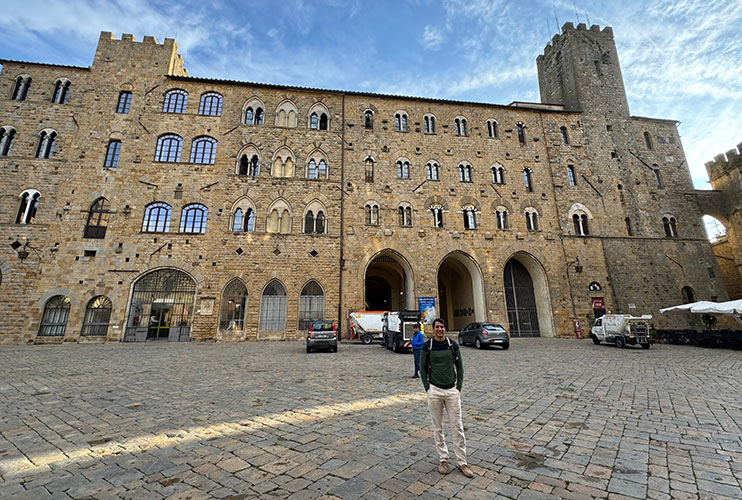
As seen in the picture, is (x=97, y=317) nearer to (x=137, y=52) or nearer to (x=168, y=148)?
(x=168, y=148)

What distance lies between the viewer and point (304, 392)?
22.6ft

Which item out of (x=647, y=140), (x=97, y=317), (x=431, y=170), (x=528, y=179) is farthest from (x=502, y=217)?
(x=97, y=317)

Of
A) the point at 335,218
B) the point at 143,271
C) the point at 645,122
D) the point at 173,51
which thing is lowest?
the point at 143,271

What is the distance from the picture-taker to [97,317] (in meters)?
17.8

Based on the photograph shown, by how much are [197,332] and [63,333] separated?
22.7 feet

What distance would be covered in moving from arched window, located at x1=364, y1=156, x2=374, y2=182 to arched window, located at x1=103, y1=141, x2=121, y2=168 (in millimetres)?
16139

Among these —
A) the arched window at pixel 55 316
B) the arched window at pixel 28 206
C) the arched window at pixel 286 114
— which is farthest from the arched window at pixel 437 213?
the arched window at pixel 28 206

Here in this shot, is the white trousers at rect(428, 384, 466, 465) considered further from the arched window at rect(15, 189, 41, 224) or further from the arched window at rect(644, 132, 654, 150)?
the arched window at rect(644, 132, 654, 150)

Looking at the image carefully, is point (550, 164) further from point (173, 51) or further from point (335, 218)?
point (173, 51)

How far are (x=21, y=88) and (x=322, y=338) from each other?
85.2 ft

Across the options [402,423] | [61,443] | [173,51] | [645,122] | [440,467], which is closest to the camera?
[440,467]

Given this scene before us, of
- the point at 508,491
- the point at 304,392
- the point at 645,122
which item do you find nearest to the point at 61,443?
the point at 304,392

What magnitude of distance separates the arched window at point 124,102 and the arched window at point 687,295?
40.6 m

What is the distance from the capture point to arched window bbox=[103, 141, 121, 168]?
19984mm
